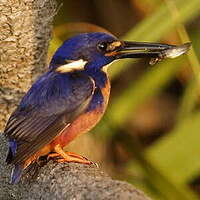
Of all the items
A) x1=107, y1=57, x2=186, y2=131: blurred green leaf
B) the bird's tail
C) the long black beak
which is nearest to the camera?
the bird's tail

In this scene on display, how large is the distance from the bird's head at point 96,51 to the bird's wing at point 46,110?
0.16 feet

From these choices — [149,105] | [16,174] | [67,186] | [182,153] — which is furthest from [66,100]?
[149,105]

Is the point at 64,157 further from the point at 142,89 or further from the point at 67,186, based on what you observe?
the point at 142,89

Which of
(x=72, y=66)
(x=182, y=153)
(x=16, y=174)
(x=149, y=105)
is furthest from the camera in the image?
(x=149, y=105)

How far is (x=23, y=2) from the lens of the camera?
3.09 metres

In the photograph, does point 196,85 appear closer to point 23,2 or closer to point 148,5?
point 148,5

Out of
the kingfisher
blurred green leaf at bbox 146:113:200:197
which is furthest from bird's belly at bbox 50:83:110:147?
blurred green leaf at bbox 146:113:200:197

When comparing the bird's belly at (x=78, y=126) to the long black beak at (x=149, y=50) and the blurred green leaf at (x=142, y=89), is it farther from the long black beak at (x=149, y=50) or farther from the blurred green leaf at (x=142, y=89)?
the blurred green leaf at (x=142, y=89)

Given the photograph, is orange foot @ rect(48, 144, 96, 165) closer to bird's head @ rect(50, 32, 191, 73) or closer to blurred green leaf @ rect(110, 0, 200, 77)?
bird's head @ rect(50, 32, 191, 73)

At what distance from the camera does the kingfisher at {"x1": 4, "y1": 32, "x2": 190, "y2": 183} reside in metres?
2.85

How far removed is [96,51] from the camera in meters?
3.05

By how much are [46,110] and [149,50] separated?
0.38 meters

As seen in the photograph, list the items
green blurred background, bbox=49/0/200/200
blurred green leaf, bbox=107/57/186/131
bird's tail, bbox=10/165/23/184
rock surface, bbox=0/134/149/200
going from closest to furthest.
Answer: rock surface, bbox=0/134/149/200 → bird's tail, bbox=10/165/23/184 → green blurred background, bbox=49/0/200/200 → blurred green leaf, bbox=107/57/186/131

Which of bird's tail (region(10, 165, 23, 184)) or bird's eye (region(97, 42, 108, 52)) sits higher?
bird's eye (region(97, 42, 108, 52))
